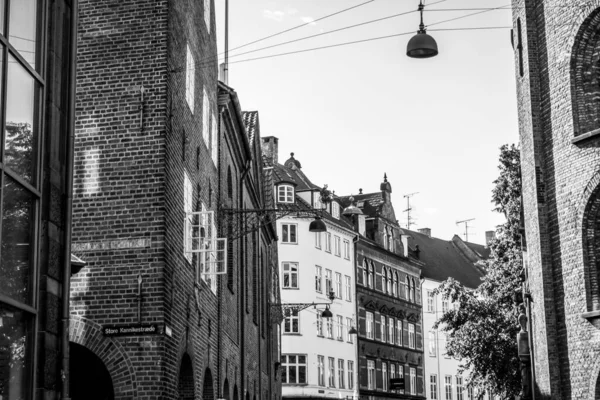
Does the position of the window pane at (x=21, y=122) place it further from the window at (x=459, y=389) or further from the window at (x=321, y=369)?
the window at (x=459, y=389)

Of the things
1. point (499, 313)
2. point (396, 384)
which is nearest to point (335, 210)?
point (396, 384)

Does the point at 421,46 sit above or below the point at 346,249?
below

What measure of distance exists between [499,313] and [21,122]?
1097 inches

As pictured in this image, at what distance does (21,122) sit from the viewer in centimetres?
1087

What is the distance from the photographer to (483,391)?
36.8 metres

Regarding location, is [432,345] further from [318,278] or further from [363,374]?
[318,278]

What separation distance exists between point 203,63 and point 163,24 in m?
4.59

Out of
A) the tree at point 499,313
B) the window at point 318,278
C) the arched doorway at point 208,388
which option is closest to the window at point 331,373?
the window at point 318,278

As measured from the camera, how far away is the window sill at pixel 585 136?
783 inches

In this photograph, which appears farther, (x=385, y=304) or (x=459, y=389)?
(x=459, y=389)

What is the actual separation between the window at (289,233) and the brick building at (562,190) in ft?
120

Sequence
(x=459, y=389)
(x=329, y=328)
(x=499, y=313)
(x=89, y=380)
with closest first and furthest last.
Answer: (x=89, y=380)
(x=499, y=313)
(x=329, y=328)
(x=459, y=389)

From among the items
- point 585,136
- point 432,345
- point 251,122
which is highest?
point 251,122

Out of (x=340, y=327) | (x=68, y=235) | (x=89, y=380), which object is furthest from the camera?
(x=340, y=327)
